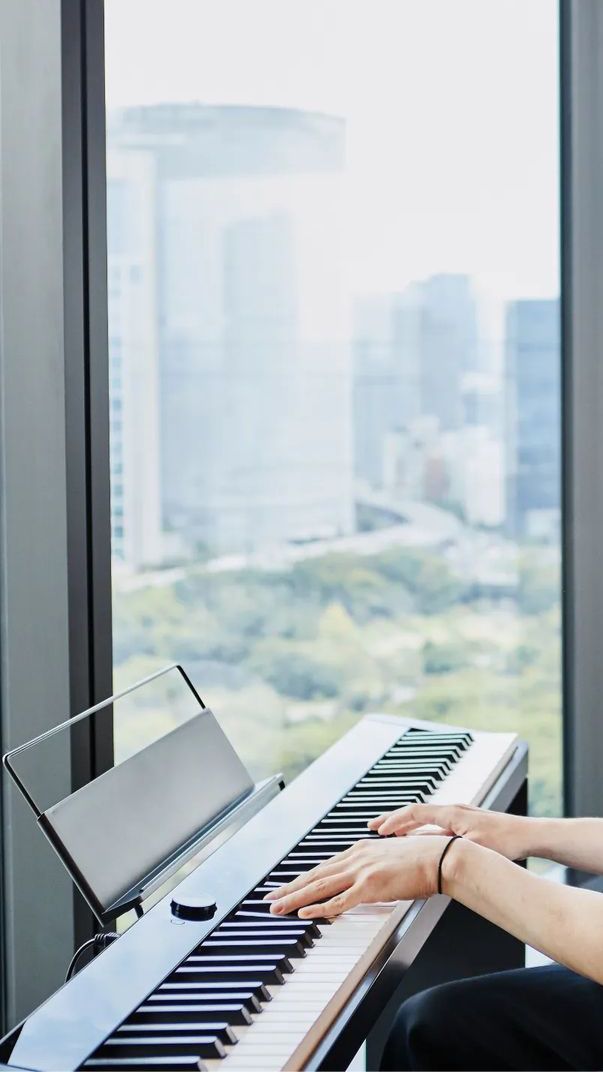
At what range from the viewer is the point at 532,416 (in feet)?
7.84

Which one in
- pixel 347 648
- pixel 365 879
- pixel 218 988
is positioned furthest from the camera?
pixel 347 648

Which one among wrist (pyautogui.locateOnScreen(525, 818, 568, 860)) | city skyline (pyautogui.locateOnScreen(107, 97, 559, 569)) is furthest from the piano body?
city skyline (pyautogui.locateOnScreen(107, 97, 559, 569))

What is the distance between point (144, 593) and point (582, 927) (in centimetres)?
108

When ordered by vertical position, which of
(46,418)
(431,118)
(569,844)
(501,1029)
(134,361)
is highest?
(431,118)

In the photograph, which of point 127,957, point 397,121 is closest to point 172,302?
point 397,121

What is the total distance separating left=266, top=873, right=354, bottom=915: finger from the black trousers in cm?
27

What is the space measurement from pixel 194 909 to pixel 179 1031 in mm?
206

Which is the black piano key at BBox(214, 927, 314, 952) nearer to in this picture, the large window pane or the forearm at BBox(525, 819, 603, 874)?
the forearm at BBox(525, 819, 603, 874)

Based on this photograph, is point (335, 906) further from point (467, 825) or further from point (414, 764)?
point (414, 764)

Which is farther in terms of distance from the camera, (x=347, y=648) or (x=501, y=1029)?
(x=347, y=648)

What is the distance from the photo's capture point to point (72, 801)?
1116 millimetres

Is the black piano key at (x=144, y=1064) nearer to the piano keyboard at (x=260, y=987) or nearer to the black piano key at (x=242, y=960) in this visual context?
the piano keyboard at (x=260, y=987)

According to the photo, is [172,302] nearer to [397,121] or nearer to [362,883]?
[397,121]

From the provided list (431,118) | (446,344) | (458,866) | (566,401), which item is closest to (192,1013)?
(458,866)
